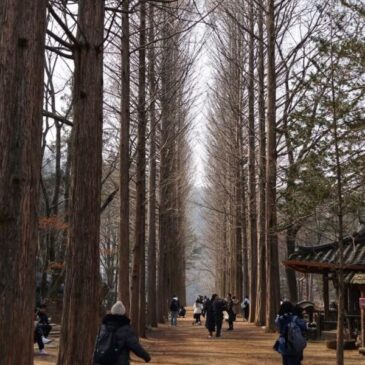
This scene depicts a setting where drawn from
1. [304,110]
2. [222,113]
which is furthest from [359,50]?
[222,113]

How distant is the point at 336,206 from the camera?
388 inches

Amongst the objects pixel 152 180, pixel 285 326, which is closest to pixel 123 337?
pixel 285 326

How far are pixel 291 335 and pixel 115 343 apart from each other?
9.62 feet

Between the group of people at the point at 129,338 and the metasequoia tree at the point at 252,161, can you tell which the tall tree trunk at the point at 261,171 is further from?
the group of people at the point at 129,338

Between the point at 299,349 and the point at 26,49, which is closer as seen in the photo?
the point at 26,49

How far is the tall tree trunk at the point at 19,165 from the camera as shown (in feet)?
15.5

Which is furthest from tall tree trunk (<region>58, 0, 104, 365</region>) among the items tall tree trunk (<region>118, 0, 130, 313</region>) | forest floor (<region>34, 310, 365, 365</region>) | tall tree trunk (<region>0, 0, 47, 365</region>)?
tall tree trunk (<region>118, 0, 130, 313</region>)

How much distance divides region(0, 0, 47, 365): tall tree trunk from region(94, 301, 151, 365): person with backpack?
103cm

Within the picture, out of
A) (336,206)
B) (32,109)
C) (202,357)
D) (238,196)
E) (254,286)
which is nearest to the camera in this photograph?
(32,109)

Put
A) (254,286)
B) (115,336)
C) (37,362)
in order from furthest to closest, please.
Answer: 1. (254,286)
2. (37,362)
3. (115,336)

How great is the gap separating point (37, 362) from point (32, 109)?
7.73m

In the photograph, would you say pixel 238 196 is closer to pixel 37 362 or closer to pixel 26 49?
pixel 37 362

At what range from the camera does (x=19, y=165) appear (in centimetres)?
487

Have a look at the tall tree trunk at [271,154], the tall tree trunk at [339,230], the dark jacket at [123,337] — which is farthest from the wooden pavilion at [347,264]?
the dark jacket at [123,337]
